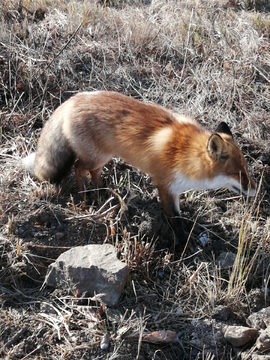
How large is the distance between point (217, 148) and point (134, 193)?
1245mm

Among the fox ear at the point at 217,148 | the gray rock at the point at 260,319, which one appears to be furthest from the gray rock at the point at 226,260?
the fox ear at the point at 217,148

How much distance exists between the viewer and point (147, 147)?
3631 millimetres

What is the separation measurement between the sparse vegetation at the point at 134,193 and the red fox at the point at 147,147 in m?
0.29

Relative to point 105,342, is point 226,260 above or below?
above

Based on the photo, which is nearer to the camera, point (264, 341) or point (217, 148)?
point (264, 341)

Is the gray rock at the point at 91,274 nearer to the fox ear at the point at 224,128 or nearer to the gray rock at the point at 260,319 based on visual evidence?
the gray rock at the point at 260,319

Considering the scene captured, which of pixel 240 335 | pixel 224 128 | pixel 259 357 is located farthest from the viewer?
pixel 224 128

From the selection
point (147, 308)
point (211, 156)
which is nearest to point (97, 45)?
point (211, 156)

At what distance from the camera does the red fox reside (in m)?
3.51

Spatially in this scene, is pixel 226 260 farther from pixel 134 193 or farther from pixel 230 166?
pixel 134 193

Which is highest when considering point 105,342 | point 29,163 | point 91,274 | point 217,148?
point 217,148

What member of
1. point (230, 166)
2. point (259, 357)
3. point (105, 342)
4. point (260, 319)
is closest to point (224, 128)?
point (230, 166)

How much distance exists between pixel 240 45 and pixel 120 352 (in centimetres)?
509

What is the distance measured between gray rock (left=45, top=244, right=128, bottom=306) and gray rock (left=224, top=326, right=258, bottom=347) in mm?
938
